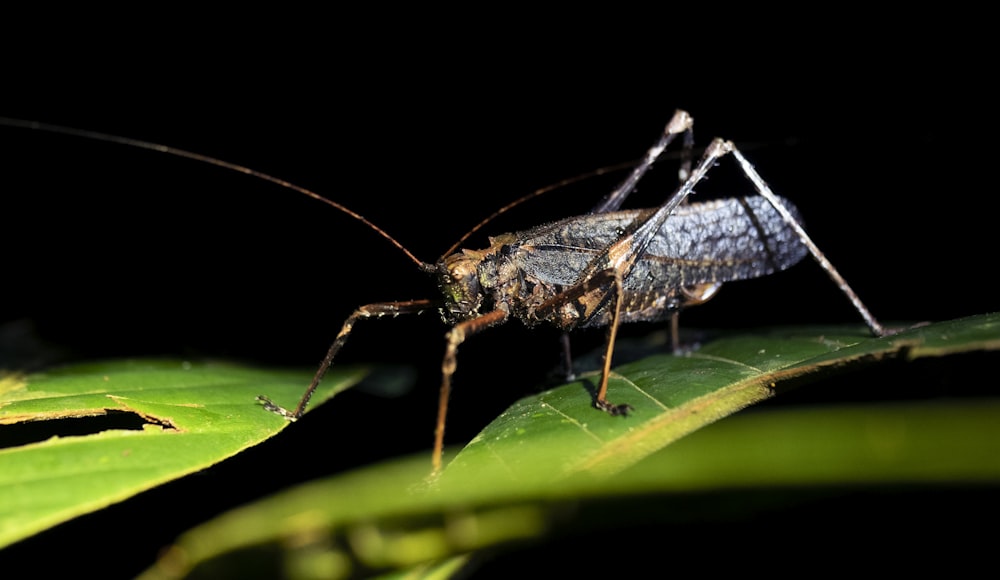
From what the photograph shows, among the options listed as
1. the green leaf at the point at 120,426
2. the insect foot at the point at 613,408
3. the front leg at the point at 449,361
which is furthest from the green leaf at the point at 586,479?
the front leg at the point at 449,361

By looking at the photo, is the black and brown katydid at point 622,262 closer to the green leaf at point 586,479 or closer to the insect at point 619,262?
the insect at point 619,262

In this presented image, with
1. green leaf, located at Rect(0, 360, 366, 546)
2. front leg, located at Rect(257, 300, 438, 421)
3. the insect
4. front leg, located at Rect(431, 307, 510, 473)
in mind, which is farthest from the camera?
the insect

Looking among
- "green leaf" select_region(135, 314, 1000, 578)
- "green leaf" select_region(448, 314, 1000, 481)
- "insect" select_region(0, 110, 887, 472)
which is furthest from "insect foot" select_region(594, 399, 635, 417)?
"insect" select_region(0, 110, 887, 472)

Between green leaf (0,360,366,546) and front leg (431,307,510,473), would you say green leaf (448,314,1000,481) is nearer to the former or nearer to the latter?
front leg (431,307,510,473)

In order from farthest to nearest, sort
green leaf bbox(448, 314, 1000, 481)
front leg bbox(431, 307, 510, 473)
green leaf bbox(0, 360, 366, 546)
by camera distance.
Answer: front leg bbox(431, 307, 510, 473), green leaf bbox(448, 314, 1000, 481), green leaf bbox(0, 360, 366, 546)

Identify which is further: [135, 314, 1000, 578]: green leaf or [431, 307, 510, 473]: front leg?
[431, 307, 510, 473]: front leg

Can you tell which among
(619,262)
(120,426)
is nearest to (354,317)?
(120,426)

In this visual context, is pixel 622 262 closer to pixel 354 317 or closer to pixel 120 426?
pixel 354 317
